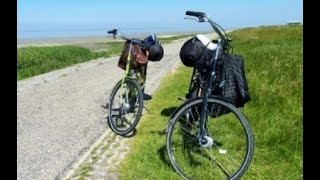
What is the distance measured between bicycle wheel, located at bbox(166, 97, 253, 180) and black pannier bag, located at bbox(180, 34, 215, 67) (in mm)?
742

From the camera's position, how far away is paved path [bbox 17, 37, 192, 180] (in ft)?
20.2

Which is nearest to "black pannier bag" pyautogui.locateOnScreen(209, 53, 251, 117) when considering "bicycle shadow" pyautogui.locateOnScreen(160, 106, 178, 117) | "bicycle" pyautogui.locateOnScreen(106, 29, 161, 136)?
"bicycle" pyautogui.locateOnScreen(106, 29, 161, 136)

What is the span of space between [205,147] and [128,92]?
242 cm

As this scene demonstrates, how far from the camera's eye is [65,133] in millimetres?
8109

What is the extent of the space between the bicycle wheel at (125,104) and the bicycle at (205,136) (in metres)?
1.29

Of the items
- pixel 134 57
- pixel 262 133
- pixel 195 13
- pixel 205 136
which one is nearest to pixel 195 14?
pixel 195 13

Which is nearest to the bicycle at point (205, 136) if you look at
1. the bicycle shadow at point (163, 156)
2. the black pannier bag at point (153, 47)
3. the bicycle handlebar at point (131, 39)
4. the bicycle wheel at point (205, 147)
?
the bicycle wheel at point (205, 147)

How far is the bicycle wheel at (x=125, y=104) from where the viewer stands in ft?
24.4

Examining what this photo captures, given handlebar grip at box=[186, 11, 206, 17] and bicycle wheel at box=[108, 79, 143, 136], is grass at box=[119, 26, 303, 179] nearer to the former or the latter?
bicycle wheel at box=[108, 79, 143, 136]

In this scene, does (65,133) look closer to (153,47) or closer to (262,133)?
(153,47)
